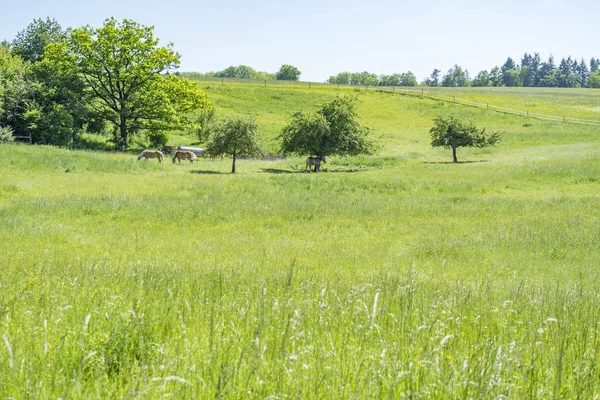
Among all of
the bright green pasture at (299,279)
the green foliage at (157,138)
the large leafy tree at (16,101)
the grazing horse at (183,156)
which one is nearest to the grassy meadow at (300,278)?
the bright green pasture at (299,279)

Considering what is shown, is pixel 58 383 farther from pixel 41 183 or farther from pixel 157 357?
pixel 41 183

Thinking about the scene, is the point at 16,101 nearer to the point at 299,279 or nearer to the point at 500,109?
the point at 299,279

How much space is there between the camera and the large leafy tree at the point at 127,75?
168ft

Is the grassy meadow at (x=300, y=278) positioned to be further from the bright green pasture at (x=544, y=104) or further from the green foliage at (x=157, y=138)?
the bright green pasture at (x=544, y=104)

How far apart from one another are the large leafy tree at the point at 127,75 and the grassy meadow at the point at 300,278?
549 inches

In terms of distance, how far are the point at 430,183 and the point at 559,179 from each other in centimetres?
983

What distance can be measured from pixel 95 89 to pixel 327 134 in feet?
88.1

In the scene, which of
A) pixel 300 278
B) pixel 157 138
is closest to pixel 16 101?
pixel 157 138

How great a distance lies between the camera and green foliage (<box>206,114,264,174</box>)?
132 feet

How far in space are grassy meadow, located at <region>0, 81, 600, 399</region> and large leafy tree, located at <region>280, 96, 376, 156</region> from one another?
6.70 ft

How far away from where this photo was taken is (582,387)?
3549 millimetres

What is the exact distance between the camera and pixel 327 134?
1721 inches

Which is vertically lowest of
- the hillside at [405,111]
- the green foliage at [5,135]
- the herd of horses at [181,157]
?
the herd of horses at [181,157]

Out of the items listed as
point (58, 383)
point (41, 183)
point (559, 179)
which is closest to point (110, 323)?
point (58, 383)
